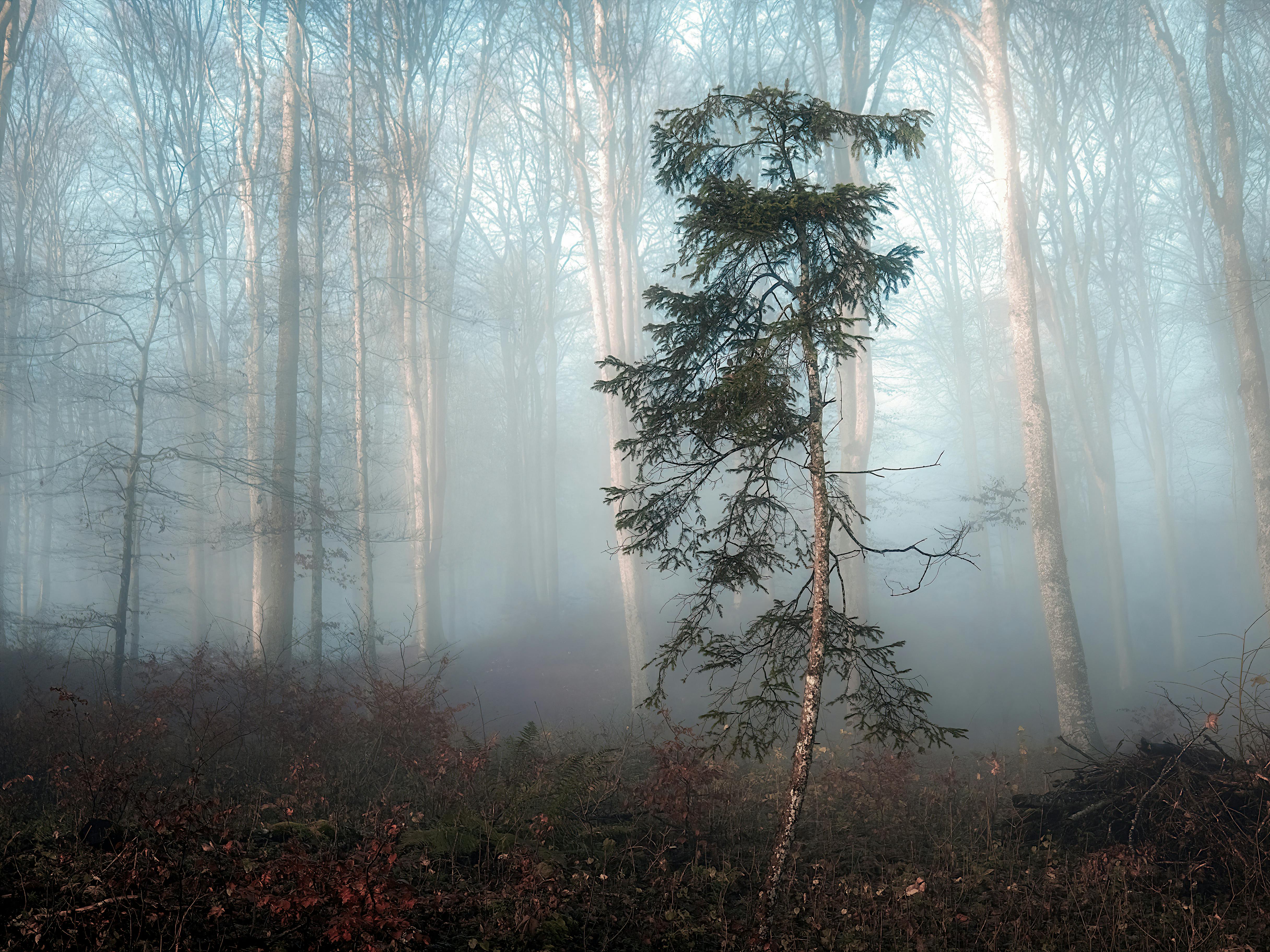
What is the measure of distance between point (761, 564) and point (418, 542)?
13.4m

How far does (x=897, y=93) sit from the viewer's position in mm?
18500

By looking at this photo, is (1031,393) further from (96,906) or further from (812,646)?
(96,906)

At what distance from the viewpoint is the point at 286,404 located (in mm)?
12047

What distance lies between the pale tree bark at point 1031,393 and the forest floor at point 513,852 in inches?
112

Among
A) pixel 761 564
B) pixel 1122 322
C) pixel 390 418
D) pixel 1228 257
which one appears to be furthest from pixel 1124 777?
pixel 390 418

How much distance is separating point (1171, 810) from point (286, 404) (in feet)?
43.4

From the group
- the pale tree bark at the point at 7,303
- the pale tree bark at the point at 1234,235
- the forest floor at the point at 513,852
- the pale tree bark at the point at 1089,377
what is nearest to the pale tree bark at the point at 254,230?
the pale tree bark at the point at 7,303

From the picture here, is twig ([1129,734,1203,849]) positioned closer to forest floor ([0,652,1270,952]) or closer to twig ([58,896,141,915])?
forest floor ([0,652,1270,952])

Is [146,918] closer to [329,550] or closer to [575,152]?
[329,550]

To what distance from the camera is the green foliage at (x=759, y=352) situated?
4.58 metres

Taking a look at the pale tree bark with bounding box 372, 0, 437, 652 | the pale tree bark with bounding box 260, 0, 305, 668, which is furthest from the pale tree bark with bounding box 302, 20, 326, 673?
the pale tree bark with bounding box 372, 0, 437, 652

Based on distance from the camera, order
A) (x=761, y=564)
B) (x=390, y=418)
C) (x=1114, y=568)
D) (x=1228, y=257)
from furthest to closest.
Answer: (x=390, y=418) → (x=1114, y=568) → (x=1228, y=257) → (x=761, y=564)

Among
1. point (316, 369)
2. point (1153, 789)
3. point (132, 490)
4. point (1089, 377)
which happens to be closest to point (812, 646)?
point (1153, 789)

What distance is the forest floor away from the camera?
358cm
